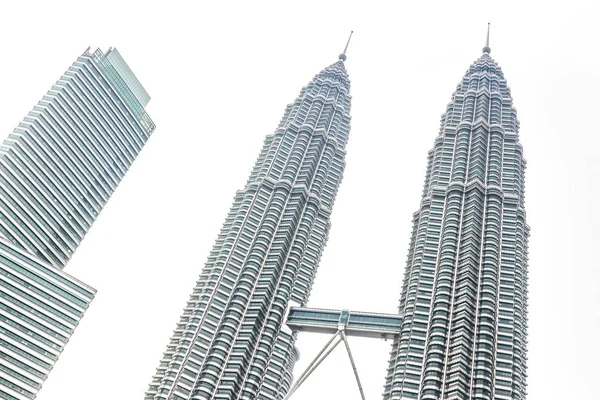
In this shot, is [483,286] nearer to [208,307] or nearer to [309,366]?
[309,366]

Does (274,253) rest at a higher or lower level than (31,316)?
higher

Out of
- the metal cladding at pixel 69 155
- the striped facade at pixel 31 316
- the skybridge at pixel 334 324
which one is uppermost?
the metal cladding at pixel 69 155

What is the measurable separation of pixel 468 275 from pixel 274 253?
42969 mm

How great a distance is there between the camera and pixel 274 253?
506 ft

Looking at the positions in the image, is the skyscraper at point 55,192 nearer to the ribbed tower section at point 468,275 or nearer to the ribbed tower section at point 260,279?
the ribbed tower section at point 260,279

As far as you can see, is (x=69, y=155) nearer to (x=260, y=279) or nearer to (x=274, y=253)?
(x=274, y=253)

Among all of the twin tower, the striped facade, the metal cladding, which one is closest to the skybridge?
the twin tower

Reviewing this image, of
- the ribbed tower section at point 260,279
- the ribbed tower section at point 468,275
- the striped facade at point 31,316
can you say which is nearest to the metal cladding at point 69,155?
Result: the striped facade at point 31,316

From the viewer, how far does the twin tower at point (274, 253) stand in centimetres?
12481

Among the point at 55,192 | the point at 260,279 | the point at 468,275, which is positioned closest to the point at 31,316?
the point at 55,192

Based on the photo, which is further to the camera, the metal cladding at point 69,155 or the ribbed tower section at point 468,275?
the metal cladding at point 69,155

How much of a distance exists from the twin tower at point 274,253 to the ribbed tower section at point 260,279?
13.5 inches

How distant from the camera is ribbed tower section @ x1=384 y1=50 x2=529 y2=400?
12025cm

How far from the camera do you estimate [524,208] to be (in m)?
162
